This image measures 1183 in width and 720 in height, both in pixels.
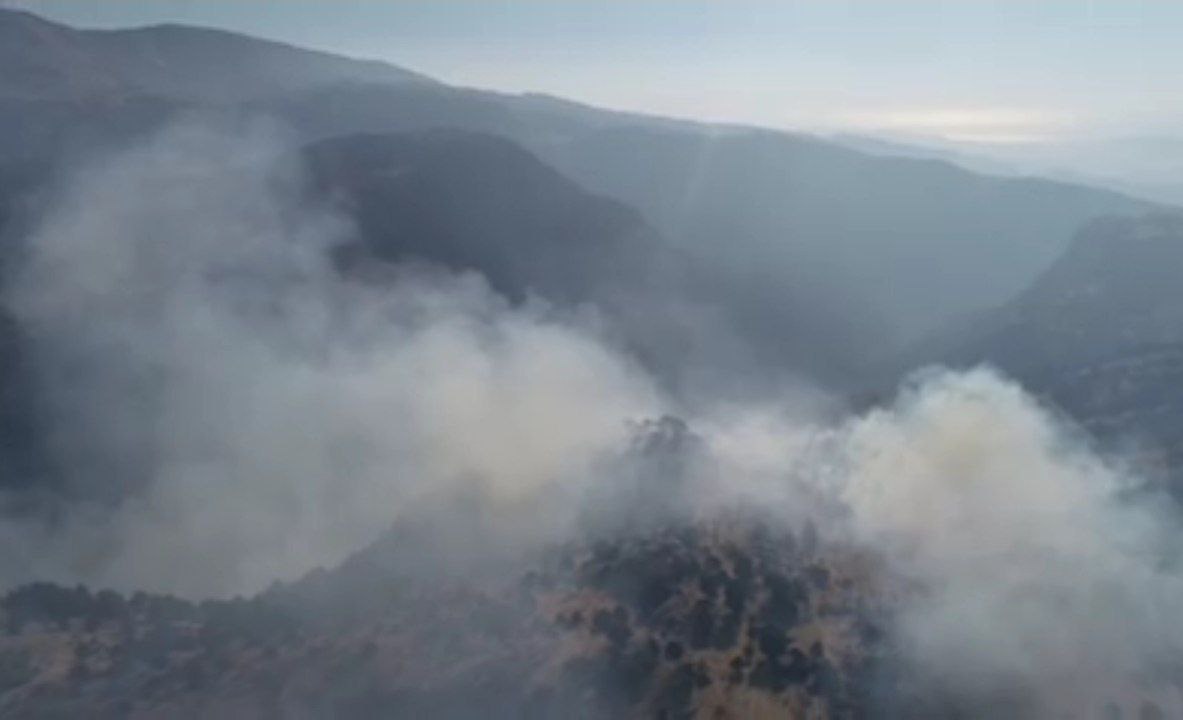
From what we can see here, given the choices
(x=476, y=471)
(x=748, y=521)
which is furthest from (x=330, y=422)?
(x=748, y=521)

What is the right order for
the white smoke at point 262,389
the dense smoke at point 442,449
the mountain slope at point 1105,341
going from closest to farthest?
the dense smoke at point 442,449
the white smoke at point 262,389
the mountain slope at point 1105,341

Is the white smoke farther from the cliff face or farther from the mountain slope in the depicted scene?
the mountain slope

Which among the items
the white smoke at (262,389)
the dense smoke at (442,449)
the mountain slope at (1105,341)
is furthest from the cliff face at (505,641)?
the mountain slope at (1105,341)

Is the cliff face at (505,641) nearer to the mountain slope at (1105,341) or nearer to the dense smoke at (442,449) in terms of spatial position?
the dense smoke at (442,449)

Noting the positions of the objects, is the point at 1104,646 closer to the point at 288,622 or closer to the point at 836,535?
the point at 836,535

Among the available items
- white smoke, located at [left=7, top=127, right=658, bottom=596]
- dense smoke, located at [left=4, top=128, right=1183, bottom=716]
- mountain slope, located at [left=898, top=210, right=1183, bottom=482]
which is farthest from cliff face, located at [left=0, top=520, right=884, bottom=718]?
mountain slope, located at [left=898, top=210, right=1183, bottom=482]

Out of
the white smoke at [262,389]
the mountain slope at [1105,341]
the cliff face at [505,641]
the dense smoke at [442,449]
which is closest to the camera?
the cliff face at [505,641]
